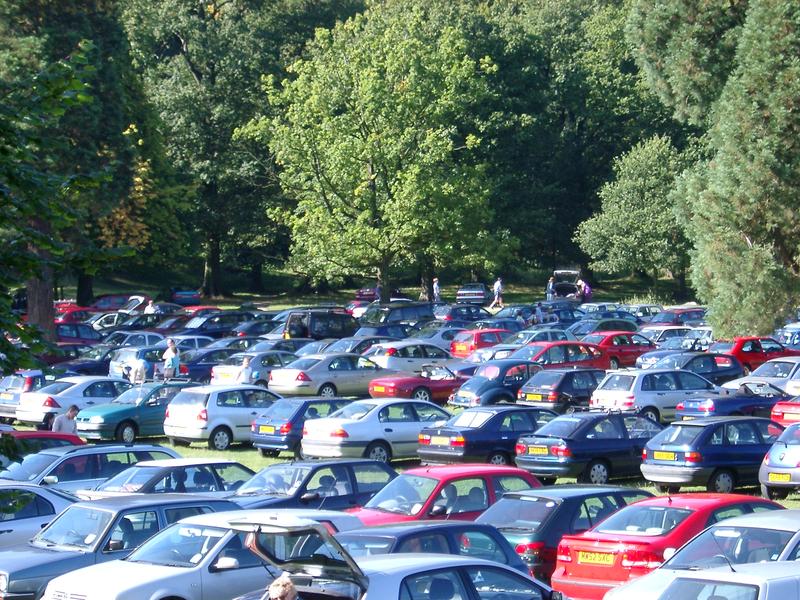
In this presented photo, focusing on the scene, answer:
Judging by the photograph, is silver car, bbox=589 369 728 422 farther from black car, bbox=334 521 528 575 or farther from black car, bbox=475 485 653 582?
black car, bbox=334 521 528 575

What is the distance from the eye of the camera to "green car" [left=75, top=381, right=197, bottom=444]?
27.4 meters

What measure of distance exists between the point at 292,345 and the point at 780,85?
706 inches

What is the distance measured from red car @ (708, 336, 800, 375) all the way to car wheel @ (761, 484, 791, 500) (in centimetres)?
1605

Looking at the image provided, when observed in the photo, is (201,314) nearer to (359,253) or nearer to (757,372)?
(359,253)

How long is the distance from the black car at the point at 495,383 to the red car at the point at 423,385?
3.71 feet

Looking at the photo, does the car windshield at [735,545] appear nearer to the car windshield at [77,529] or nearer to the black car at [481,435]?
the car windshield at [77,529]

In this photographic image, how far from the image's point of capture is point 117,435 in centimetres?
2764

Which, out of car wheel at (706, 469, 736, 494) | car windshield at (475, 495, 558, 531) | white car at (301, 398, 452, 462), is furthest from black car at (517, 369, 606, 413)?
car windshield at (475, 495, 558, 531)

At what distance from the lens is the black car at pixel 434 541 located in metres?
11.2

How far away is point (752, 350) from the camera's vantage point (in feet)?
117

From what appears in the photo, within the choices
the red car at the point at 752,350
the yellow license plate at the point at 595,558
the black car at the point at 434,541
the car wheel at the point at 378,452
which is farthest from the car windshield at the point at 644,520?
the red car at the point at 752,350

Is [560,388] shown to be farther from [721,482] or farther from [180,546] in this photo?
[180,546]

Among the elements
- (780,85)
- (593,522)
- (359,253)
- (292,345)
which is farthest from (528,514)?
(359,253)

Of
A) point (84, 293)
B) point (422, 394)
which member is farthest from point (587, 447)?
point (84, 293)
